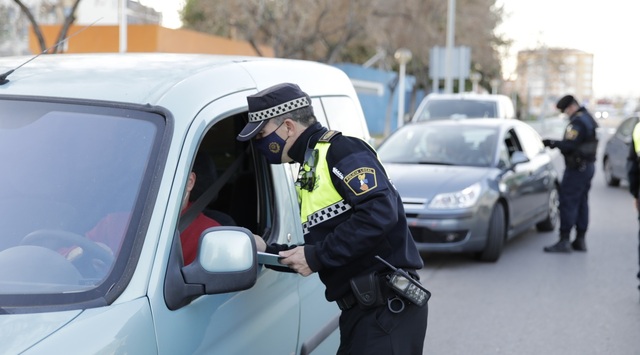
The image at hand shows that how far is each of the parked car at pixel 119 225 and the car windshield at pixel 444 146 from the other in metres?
6.92

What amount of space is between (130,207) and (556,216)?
10.4 meters

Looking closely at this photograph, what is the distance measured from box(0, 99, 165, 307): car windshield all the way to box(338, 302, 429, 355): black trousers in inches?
38.9

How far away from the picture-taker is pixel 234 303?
9.16 feet

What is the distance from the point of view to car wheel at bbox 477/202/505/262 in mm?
9039

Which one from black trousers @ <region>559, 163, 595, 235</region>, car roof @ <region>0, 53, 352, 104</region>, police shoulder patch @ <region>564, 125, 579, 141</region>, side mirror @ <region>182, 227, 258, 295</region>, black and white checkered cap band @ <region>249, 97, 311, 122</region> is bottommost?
black trousers @ <region>559, 163, 595, 235</region>

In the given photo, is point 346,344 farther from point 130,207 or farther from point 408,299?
point 130,207

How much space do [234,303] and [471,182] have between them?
6.51m

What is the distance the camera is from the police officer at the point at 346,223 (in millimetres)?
2811

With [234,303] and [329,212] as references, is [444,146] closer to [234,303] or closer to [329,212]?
[329,212]

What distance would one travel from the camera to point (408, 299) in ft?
9.80

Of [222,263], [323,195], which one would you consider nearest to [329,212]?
[323,195]

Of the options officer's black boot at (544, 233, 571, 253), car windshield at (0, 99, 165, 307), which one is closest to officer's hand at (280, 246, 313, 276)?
car windshield at (0, 99, 165, 307)

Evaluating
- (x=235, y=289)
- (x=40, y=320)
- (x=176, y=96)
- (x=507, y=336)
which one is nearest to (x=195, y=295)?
(x=235, y=289)

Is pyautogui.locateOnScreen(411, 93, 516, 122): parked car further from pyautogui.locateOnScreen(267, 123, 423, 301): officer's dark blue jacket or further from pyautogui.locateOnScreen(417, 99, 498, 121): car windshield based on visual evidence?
pyautogui.locateOnScreen(267, 123, 423, 301): officer's dark blue jacket
